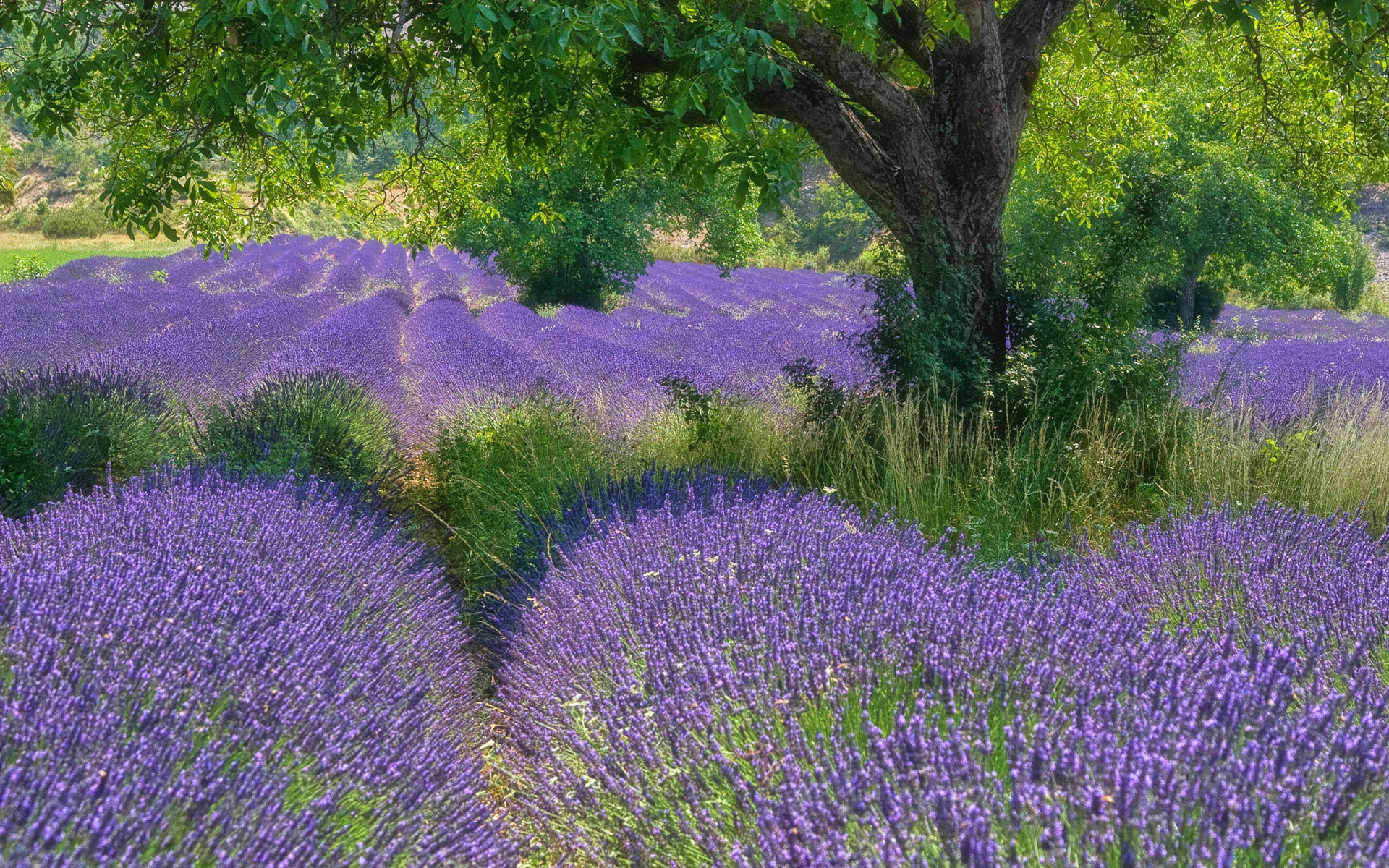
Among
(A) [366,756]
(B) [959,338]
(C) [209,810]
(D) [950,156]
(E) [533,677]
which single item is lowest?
(E) [533,677]

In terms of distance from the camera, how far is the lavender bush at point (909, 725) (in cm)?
152

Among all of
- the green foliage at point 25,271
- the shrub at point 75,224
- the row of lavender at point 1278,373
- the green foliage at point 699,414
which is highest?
the shrub at point 75,224

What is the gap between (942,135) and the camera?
533cm

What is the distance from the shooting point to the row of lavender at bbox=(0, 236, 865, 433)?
693 centimetres

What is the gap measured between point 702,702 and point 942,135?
13.4 ft

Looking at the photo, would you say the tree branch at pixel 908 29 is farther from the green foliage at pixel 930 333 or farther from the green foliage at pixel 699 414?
the green foliage at pixel 699 414

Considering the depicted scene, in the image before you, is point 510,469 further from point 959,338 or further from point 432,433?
point 959,338

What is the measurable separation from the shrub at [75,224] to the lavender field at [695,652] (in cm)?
4051

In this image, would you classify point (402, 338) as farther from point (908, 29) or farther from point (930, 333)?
point (930, 333)

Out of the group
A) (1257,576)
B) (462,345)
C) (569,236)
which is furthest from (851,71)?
(569,236)

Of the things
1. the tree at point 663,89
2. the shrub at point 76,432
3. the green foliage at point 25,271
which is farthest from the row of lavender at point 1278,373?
the green foliage at point 25,271

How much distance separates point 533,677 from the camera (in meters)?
Answer: 3.07

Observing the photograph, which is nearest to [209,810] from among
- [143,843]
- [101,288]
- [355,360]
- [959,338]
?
[143,843]

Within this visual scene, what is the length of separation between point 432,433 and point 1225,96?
21.8ft
